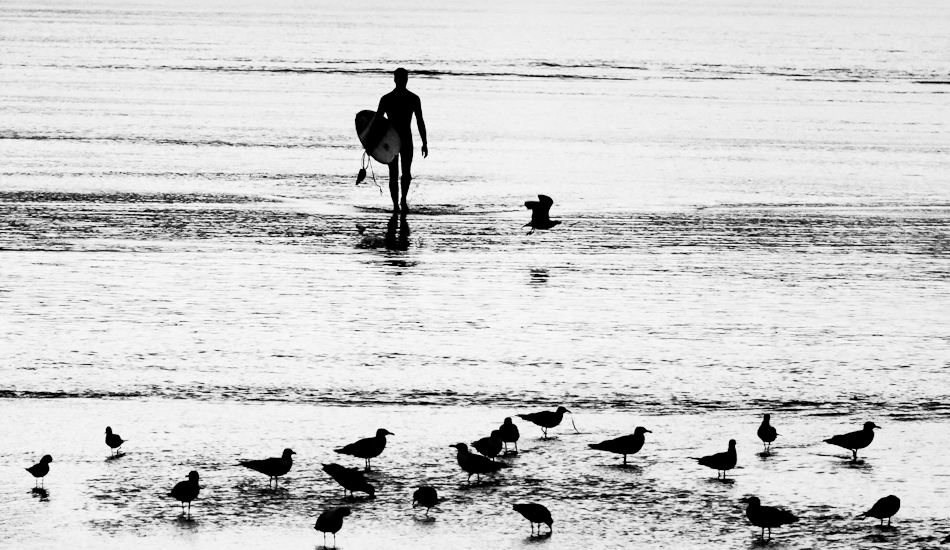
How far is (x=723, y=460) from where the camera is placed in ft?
26.5

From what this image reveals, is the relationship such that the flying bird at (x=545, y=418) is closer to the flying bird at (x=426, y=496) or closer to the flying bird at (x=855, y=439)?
the flying bird at (x=426, y=496)

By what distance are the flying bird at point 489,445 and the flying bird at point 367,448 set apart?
0.52 meters

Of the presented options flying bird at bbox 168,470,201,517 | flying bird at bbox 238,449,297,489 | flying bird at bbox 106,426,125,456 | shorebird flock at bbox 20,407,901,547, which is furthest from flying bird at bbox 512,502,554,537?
flying bird at bbox 106,426,125,456

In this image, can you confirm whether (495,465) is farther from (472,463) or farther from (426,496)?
(426,496)

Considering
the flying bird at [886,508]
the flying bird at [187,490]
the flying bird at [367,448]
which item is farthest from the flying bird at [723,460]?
the flying bird at [187,490]

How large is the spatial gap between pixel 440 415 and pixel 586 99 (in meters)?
32.5

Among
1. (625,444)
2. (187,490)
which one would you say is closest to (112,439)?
(187,490)

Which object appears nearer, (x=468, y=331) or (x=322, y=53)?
(x=468, y=331)

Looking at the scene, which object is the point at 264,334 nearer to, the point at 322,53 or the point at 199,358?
the point at 199,358

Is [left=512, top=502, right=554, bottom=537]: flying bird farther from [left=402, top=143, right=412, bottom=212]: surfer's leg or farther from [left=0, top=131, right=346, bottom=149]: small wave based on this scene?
[left=0, top=131, right=346, bottom=149]: small wave

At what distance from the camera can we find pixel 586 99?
4119cm

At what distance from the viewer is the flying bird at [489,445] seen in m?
8.24

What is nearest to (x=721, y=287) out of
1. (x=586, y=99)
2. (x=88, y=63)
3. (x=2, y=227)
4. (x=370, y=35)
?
(x=2, y=227)

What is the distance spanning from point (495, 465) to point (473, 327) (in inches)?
155
